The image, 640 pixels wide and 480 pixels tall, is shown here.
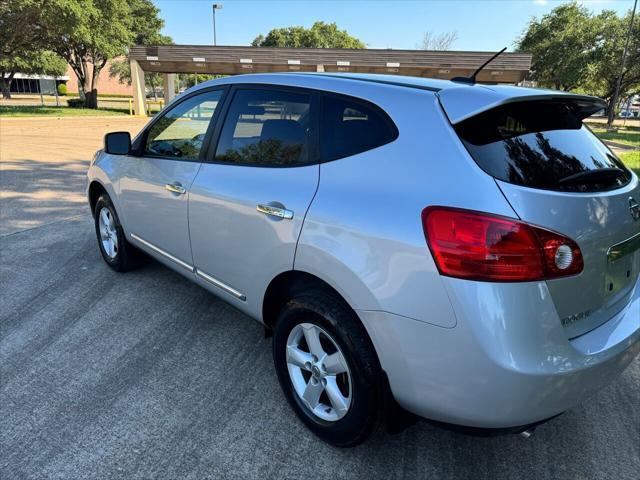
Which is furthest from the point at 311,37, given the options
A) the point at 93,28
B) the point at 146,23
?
the point at 93,28

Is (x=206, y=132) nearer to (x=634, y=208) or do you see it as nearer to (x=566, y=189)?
(x=566, y=189)

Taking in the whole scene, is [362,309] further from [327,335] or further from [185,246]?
[185,246]

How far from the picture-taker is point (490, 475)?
2.22 m

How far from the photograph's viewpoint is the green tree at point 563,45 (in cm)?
3894

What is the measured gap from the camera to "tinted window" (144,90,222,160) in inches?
124

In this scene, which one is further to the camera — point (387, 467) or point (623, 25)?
point (623, 25)

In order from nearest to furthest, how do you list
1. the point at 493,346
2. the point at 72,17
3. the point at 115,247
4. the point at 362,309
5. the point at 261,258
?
the point at 493,346, the point at 362,309, the point at 261,258, the point at 115,247, the point at 72,17

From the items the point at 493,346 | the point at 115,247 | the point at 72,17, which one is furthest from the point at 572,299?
the point at 72,17

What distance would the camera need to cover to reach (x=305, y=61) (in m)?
31.2

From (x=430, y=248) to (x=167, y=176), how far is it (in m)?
2.16

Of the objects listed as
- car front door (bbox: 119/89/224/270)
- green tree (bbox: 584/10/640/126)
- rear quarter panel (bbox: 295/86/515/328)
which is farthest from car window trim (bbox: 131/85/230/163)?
green tree (bbox: 584/10/640/126)

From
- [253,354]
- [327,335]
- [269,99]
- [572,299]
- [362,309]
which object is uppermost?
[269,99]

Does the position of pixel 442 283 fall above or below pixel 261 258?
above

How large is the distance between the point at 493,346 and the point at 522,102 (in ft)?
3.50
